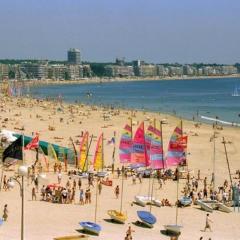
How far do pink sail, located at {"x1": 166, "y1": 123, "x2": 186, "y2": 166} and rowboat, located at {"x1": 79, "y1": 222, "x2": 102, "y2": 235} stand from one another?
6126 millimetres

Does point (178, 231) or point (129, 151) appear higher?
point (129, 151)

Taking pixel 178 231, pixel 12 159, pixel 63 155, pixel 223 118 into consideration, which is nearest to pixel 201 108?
pixel 223 118

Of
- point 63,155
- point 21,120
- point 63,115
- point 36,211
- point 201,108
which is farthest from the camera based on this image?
point 201,108

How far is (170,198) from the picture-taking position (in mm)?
28703

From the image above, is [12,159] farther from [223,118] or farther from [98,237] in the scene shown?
[223,118]

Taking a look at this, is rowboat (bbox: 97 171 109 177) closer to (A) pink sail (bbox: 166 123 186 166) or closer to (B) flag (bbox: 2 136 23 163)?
(A) pink sail (bbox: 166 123 186 166)

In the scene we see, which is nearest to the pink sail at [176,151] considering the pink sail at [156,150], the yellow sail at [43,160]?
the pink sail at [156,150]

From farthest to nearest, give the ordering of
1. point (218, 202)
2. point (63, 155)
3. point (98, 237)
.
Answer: point (63, 155)
point (218, 202)
point (98, 237)

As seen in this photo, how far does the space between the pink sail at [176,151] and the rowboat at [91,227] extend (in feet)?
20.1

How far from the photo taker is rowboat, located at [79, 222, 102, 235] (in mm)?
21219

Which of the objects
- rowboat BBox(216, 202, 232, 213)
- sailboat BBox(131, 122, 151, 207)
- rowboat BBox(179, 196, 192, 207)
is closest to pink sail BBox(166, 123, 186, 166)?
sailboat BBox(131, 122, 151, 207)

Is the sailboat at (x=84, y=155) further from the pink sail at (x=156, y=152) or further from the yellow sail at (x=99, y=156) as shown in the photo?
the pink sail at (x=156, y=152)

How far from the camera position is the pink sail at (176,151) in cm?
2648

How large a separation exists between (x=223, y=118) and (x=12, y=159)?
6366 cm
